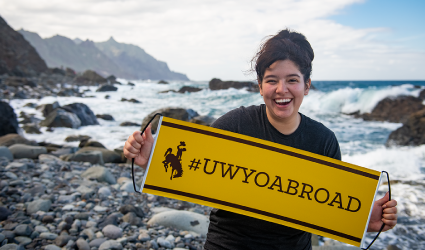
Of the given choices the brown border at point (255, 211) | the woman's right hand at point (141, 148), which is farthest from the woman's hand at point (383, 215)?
the woman's right hand at point (141, 148)

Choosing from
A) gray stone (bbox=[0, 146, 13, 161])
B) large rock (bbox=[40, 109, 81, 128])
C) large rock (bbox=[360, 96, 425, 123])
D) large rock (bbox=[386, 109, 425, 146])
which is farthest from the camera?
large rock (bbox=[360, 96, 425, 123])

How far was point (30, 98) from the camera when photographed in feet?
53.6

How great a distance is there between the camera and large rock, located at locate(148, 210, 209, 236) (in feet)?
10.6

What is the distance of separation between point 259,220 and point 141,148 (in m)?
0.83

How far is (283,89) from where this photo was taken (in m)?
1.58

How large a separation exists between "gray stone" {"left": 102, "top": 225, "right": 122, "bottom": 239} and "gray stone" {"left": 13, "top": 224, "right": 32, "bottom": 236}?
2.26ft

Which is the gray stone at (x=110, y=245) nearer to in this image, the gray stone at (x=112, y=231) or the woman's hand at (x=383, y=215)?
the gray stone at (x=112, y=231)

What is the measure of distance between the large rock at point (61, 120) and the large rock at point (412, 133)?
11.1 meters

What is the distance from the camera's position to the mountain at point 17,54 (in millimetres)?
34969

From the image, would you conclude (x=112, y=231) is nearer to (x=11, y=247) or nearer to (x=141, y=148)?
(x=11, y=247)

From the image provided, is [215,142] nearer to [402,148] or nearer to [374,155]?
[374,155]

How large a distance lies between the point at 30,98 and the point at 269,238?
62.2ft

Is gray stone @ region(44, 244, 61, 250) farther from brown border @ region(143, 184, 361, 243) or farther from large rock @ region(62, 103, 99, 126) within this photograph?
large rock @ region(62, 103, 99, 126)

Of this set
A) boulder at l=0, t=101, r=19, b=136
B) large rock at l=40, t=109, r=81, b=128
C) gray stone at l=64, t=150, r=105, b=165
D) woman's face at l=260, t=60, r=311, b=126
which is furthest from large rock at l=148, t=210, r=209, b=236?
large rock at l=40, t=109, r=81, b=128
